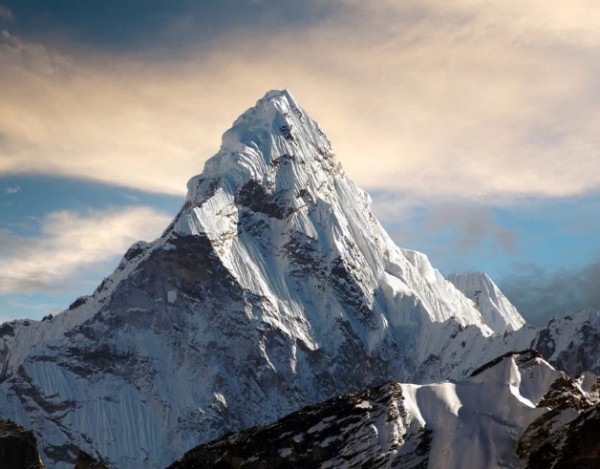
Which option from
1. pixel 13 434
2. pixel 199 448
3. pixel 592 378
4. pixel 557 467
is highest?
pixel 13 434

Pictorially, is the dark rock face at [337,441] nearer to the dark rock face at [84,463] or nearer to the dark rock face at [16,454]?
the dark rock face at [84,463]

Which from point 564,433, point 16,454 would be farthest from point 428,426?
point 16,454

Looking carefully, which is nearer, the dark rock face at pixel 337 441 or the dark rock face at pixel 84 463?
the dark rock face at pixel 337 441

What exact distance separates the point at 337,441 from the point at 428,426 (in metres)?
10.6

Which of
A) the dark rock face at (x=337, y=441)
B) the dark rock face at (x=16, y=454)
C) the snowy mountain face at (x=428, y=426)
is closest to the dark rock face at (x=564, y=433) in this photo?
the snowy mountain face at (x=428, y=426)

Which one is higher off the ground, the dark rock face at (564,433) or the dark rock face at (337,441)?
the dark rock face at (337,441)

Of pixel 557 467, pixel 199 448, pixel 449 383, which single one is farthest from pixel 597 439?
pixel 199 448

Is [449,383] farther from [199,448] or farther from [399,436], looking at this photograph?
[199,448]

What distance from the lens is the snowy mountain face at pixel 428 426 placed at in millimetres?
135375

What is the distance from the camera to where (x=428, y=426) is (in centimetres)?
14338

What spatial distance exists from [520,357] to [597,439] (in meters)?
41.0

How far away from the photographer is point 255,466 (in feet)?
479

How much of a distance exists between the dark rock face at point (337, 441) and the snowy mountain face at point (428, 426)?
112mm

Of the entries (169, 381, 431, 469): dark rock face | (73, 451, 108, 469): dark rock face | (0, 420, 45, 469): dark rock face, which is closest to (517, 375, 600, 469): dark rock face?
(169, 381, 431, 469): dark rock face
